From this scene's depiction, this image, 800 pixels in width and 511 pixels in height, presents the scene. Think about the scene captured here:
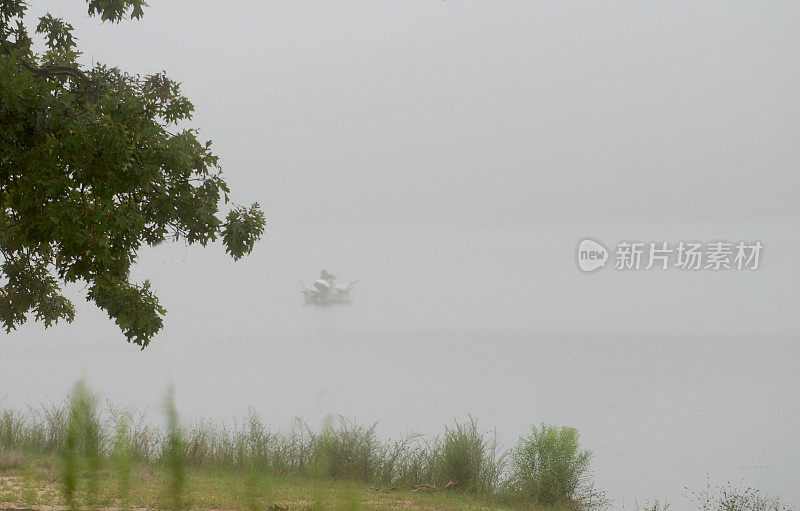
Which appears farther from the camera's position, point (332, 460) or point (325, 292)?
point (325, 292)

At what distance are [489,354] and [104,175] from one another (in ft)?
113

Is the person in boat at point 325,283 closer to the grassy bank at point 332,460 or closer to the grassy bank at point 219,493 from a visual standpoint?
the grassy bank at point 332,460

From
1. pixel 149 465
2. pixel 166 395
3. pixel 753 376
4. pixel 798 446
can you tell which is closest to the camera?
pixel 166 395

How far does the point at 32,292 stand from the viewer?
784 cm

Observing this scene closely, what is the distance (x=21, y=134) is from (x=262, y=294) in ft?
166

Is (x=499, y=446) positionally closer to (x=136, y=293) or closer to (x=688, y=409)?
(x=136, y=293)

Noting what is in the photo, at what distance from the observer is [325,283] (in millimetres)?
52844

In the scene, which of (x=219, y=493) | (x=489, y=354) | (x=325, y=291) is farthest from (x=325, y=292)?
(x=219, y=493)

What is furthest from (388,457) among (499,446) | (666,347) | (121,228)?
(666,347)

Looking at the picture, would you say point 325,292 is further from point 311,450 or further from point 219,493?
point 219,493

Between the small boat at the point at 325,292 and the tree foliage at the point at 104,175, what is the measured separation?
45.5 meters

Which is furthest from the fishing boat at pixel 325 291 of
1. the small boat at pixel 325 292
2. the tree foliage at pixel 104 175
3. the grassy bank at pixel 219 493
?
the tree foliage at pixel 104 175

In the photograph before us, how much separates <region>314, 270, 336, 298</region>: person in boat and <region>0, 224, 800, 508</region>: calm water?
4.00ft

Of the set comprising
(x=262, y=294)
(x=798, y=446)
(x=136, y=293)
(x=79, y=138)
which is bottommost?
(x=798, y=446)
